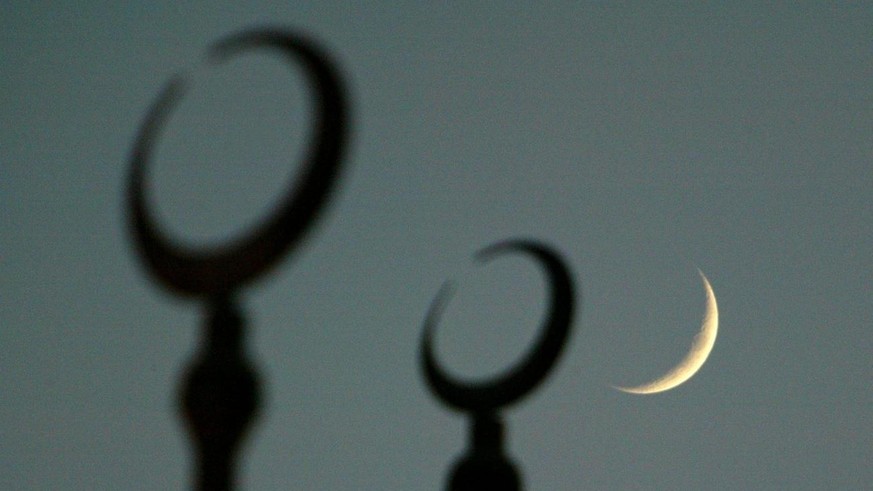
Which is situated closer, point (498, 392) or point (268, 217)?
point (268, 217)

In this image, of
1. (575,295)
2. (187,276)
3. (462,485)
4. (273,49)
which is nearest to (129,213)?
(187,276)

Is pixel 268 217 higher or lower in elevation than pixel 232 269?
higher

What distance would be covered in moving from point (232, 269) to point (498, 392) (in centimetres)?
251

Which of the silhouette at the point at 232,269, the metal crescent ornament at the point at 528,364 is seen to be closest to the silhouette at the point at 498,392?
the metal crescent ornament at the point at 528,364

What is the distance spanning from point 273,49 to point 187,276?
0.83 meters

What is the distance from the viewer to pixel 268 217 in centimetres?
333

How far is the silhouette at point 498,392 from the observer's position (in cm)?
525

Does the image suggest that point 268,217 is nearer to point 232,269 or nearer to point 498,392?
point 232,269

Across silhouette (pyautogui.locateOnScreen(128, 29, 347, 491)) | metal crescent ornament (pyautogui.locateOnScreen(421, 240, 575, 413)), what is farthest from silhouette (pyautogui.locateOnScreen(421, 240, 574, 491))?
silhouette (pyautogui.locateOnScreen(128, 29, 347, 491))

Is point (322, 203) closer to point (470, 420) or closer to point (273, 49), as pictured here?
point (273, 49)

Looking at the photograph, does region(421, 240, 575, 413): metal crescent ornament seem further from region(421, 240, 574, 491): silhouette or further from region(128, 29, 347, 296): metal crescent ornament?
region(128, 29, 347, 296): metal crescent ornament

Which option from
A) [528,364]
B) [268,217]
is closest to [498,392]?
[528,364]

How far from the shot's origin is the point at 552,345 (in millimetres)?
5523

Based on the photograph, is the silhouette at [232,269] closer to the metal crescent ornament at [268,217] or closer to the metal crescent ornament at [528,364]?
the metal crescent ornament at [268,217]
